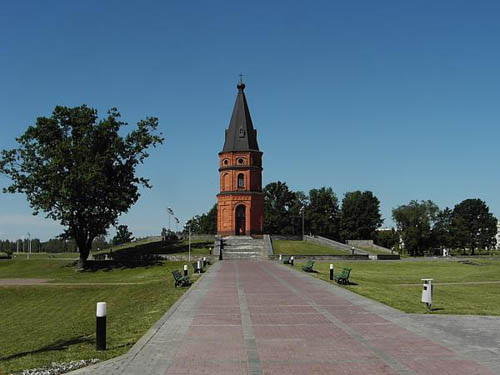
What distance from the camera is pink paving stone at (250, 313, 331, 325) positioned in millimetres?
14131

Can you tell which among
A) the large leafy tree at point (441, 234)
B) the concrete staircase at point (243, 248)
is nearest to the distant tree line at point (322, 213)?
the large leafy tree at point (441, 234)

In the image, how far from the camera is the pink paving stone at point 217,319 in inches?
551

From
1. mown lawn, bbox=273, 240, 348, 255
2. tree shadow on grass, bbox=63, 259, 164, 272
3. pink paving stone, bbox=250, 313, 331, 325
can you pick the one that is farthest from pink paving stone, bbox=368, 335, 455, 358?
mown lawn, bbox=273, 240, 348, 255

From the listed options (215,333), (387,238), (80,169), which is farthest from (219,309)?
(387,238)

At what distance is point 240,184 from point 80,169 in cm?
2503

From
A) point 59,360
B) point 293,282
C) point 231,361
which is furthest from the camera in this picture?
point 293,282

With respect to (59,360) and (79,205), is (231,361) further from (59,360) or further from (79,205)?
(79,205)

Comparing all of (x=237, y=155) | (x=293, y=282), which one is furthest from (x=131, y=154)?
(x=293, y=282)

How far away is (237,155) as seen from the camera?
66.8m

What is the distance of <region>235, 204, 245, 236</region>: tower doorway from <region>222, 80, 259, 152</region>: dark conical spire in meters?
7.28

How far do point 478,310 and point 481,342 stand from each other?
5.60 metres

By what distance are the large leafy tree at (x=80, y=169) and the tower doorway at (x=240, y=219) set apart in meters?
18.6

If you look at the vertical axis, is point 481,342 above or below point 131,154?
below

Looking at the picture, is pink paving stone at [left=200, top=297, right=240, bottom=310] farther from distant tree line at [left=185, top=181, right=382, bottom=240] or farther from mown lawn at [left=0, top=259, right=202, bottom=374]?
distant tree line at [left=185, top=181, right=382, bottom=240]
